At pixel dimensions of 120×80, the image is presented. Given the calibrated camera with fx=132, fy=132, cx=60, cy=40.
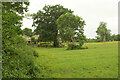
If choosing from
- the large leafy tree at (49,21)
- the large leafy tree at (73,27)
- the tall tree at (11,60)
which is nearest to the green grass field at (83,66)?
the tall tree at (11,60)

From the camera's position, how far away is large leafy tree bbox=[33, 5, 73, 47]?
3962 centimetres

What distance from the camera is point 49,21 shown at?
40.6 metres

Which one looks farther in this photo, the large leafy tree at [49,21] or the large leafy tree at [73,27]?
the large leafy tree at [49,21]

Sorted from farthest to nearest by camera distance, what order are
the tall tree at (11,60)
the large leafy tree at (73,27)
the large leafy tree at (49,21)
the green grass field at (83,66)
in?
the large leafy tree at (49,21) → the large leafy tree at (73,27) → the green grass field at (83,66) → the tall tree at (11,60)

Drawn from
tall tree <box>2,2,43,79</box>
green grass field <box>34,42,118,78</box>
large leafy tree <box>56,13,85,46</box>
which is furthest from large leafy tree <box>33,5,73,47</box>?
tall tree <box>2,2,43,79</box>

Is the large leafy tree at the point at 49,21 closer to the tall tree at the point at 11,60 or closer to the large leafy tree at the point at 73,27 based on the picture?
the large leafy tree at the point at 73,27

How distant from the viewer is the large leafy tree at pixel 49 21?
39.6 m

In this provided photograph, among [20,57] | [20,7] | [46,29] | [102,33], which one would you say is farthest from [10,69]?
[102,33]

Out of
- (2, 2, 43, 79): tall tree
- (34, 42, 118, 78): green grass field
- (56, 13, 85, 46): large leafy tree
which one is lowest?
(34, 42, 118, 78): green grass field

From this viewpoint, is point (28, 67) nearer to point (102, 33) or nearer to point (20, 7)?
point (20, 7)

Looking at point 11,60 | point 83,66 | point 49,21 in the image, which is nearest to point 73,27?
point 49,21

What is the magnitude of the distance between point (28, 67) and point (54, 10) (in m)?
36.0

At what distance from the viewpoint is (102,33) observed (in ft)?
258

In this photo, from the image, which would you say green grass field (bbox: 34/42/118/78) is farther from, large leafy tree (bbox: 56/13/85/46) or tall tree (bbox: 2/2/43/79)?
large leafy tree (bbox: 56/13/85/46)
